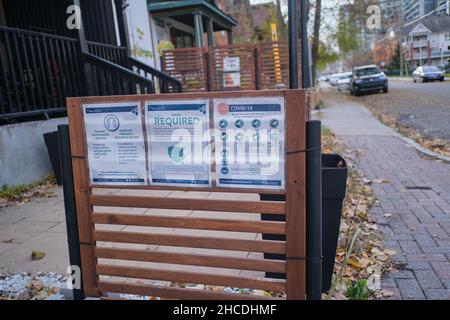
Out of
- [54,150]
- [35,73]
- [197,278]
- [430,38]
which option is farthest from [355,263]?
[430,38]

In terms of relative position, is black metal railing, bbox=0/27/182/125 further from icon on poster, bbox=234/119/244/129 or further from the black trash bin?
icon on poster, bbox=234/119/244/129

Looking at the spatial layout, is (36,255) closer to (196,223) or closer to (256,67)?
(196,223)

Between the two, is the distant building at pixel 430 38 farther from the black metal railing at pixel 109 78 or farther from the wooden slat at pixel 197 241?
the wooden slat at pixel 197 241

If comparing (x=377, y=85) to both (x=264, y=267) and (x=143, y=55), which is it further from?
(x=264, y=267)

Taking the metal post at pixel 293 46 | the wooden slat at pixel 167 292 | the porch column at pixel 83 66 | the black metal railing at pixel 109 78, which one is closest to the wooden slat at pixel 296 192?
the wooden slat at pixel 167 292

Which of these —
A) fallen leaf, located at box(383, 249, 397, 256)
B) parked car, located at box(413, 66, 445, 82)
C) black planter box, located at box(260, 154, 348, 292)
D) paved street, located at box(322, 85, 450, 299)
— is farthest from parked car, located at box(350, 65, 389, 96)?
black planter box, located at box(260, 154, 348, 292)

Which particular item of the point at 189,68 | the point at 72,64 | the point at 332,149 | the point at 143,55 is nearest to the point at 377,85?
the point at 189,68

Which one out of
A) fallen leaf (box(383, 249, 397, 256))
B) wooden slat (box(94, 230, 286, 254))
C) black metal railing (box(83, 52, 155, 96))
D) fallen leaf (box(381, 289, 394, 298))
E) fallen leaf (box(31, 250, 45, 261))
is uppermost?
black metal railing (box(83, 52, 155, 96))

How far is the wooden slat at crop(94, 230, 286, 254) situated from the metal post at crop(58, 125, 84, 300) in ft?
0.53

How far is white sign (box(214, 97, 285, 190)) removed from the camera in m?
2.35

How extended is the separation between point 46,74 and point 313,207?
226 inches

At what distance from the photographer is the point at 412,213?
4703 mm

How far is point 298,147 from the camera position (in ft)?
7.61

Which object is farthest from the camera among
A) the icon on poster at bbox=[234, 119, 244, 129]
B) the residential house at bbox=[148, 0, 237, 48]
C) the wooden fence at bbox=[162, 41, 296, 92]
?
the wooden fence at bbox=[162, 41, 296, 92]
